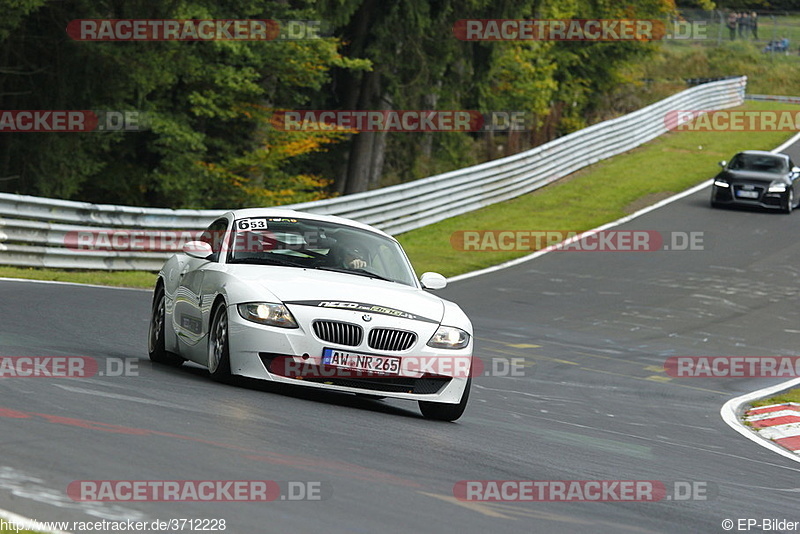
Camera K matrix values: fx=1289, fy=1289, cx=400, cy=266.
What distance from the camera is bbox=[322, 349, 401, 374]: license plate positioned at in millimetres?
9000

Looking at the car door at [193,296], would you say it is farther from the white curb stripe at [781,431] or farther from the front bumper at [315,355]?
the white curb stripe at [781,431]

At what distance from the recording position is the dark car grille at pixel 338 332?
9016mm

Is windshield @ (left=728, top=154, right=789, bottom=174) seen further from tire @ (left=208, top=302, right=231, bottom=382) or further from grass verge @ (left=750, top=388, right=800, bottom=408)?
tire @ (left=208, top=302, right=231, bottom=382)

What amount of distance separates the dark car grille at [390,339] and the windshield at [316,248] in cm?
110

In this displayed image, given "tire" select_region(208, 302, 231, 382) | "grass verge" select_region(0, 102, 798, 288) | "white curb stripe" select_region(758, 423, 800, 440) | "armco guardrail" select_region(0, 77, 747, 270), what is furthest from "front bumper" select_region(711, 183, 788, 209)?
"tire" select_region(208, 302, 231, 382)

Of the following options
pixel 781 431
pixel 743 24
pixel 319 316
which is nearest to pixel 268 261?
pixel 319 316

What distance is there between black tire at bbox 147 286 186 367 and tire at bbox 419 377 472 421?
2358 mm

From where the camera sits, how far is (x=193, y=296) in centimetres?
1030

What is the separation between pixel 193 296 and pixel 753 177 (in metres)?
24.7

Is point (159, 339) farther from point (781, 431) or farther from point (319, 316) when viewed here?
point (781, 431)

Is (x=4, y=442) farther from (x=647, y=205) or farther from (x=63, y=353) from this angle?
(x=647, y=205)

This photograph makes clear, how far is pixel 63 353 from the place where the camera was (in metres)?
10.5

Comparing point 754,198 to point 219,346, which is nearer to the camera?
point 219,346

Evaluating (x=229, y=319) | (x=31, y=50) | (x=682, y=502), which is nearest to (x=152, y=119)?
(x=31, y=50)
